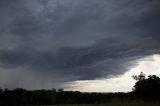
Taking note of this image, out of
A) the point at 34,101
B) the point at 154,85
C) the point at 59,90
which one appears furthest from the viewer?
the point at 59,90

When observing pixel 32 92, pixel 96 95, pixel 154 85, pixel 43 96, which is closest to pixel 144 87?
pixel 154 85

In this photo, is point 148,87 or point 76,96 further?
point 76,96

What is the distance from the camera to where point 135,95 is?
60656 millimetres

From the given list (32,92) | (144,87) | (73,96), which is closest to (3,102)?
(32,92)

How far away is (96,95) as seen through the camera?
240ft

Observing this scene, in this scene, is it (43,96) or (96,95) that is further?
(96,95)

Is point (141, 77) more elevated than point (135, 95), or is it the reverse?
point (141, 77)

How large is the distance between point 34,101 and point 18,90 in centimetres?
1061

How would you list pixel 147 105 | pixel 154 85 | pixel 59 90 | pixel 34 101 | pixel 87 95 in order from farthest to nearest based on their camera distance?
pixel 59 90 → pixel 87 95 → pixel 34 101 → pixel 154 85 → pixel 147 105

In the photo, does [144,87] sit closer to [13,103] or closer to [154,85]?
[154,85]

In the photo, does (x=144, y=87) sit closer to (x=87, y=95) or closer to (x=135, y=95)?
(x=135, y=95)

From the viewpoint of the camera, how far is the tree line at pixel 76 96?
58.5 meters

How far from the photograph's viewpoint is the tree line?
5853 centimetres

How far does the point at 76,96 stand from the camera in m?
72.6
